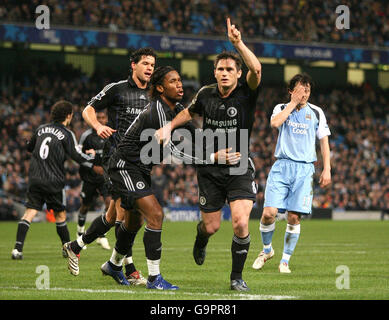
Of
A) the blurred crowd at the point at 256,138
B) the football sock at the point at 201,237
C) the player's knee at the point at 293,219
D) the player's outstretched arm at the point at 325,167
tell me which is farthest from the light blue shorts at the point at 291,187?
the blurred crowd at the point at 256,138

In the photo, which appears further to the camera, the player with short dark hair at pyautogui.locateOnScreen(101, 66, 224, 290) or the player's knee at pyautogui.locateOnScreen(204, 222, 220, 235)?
the player's knee at pyautogui.locateOnScreen(204, 222, 220, 235)

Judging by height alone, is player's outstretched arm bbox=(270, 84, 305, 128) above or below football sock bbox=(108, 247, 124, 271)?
above

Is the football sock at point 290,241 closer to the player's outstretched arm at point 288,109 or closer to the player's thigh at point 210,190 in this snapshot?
the player's outstretched arm at point 288,109

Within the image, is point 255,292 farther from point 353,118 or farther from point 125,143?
point 353,118

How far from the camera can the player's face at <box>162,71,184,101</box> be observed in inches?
311

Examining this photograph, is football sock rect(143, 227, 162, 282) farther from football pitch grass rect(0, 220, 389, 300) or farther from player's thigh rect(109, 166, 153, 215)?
player's thigh rect(109, 166, 153, 215)

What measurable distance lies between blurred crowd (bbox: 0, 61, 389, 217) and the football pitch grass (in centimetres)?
1156

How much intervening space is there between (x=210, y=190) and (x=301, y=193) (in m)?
2.32

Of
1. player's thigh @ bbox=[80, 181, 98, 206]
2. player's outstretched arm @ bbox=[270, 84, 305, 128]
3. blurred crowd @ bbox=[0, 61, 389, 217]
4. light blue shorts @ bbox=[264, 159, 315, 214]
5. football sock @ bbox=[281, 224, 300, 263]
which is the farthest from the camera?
blurred crowd @ bbox=[0, 61, 389, 217]

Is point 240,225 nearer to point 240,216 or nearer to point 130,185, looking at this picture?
point 240,216

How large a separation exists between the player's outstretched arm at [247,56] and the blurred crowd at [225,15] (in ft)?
78.8

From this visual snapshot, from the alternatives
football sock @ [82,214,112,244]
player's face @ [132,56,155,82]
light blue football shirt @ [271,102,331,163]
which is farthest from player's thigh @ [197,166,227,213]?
light blue football shirt @ [271,102,331,163]

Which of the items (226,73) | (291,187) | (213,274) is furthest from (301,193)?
(226,73)

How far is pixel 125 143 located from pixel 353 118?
3255 centimetres
